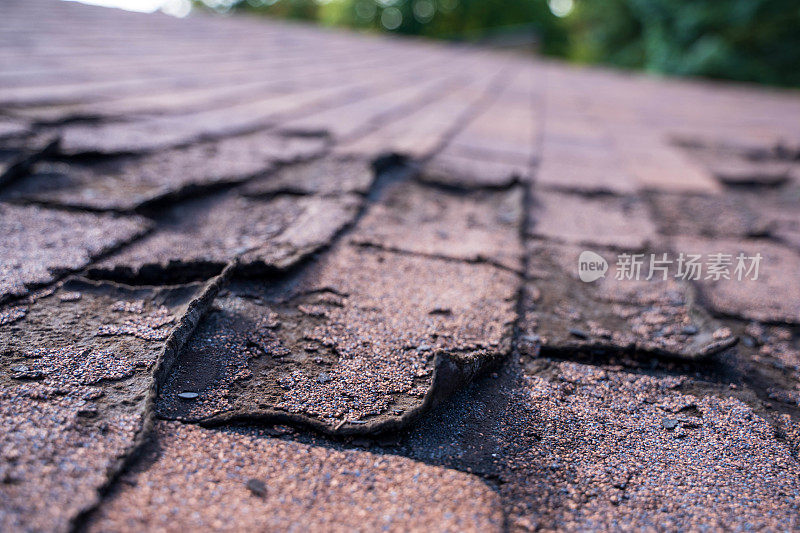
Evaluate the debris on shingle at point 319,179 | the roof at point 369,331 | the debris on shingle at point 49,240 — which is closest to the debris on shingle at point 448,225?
the roof at point 369,331

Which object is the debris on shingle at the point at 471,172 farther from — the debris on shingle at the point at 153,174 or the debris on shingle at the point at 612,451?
the debris on shingle at the point at 612,451

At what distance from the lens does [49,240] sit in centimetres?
119

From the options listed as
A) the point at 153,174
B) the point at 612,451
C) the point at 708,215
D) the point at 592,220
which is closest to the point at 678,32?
the point at 708,215

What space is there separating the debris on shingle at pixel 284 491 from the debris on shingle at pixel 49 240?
0.52m

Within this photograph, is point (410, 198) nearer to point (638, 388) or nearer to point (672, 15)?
A: point (638, 388)

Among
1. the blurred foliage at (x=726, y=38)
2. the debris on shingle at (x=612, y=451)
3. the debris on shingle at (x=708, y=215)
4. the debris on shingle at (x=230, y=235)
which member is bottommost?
the debris on shingle at (x=612, y=451)

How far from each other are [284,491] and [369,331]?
1.28 ft

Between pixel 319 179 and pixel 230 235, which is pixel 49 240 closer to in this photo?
pixel 230 235

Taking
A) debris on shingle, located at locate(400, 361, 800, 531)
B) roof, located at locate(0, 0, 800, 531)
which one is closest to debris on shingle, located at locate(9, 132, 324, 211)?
roof, located at locate(0, 0, 800, 531)

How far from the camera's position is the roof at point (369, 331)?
71 cm

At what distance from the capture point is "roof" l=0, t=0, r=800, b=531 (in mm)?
706

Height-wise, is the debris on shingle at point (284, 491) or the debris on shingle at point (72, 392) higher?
the debris on shingle at point (72, 392)

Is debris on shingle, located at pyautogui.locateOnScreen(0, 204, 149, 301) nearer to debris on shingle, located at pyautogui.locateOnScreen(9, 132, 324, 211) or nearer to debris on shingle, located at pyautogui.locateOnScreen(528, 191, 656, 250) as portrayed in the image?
debris on shingle, located at pyautogui.locateOnScreen(9, 132, 324, 211)

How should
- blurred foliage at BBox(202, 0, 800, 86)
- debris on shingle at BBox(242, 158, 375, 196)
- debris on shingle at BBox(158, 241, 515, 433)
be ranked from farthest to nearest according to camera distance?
blurred foliage at BBox(202, 0, 800, 86) → debris on shingle at BBox(242, 158, 375, 196) → debris on shingle at BBox(158, 241, 515, 433)
